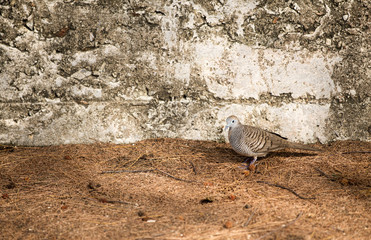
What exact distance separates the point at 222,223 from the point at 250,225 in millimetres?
191

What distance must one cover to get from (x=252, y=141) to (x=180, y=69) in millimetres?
1247

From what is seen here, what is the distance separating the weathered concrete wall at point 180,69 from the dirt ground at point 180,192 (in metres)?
0.27

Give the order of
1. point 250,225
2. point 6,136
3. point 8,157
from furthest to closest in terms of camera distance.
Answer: point 6,136 → point 8,157 → point 250,225

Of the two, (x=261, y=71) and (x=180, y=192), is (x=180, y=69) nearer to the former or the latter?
(x=261, y=71)

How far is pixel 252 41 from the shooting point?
13.5ft

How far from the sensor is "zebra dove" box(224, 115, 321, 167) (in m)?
3.58

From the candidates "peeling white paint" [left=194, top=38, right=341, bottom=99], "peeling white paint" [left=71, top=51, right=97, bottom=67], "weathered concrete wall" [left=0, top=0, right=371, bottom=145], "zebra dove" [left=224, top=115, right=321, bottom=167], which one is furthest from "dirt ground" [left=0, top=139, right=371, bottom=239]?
"peeling white paint" [left=71, top=51, right=97, bottom=67]

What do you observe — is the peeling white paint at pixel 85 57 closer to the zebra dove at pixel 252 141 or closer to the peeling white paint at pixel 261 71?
the peeling white paint at pixel 261 71

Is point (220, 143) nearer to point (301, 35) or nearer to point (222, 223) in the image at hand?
point (301, 35)

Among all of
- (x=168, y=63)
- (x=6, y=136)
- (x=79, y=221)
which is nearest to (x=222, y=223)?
(x=79, y=221)

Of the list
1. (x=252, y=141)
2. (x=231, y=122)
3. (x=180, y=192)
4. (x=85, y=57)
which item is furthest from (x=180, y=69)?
(x=180, y=192)

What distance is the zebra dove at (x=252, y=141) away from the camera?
11.8 feet

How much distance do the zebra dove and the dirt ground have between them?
0.16 meters

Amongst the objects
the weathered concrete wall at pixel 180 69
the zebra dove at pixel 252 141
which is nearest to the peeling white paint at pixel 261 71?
the weathered concrete wall at pixel 180 69
